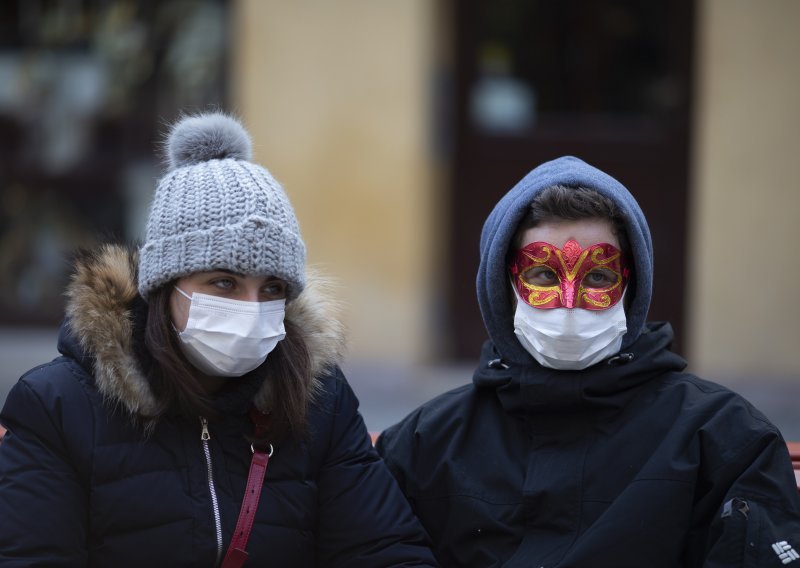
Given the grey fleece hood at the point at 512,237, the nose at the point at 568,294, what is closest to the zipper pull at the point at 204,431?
the grey fleece hood at the point at 512,237

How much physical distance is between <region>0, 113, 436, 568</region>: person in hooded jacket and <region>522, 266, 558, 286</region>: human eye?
0.56 m

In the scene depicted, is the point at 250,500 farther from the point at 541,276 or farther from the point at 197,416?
the point at 541,276

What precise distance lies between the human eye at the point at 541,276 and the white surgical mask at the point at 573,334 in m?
0.06

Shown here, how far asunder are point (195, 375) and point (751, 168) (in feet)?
15.5

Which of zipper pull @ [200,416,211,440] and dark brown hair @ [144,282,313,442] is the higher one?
dark brown hair @ [144,282,313,442]

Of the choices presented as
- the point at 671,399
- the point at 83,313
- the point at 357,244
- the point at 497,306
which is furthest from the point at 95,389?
the point at 357,244

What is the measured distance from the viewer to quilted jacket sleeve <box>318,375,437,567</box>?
3020 mm

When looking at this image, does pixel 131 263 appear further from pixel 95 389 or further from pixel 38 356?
pixel 38 356

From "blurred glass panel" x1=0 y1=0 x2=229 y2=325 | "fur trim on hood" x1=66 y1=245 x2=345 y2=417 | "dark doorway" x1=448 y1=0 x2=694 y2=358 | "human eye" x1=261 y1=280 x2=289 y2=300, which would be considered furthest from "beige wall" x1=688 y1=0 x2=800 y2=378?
"human eye" x1=261 y1=280 x2=289 y2=300

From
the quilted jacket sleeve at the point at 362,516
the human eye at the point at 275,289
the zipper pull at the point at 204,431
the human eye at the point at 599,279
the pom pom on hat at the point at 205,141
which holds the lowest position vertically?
the quilted jacket sleeve at the point at 362,516

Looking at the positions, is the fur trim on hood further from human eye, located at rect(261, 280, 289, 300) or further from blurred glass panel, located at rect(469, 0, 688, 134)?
blurred glass panel, located at rect(469, 0, 688, 134)

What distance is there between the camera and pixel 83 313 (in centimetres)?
292

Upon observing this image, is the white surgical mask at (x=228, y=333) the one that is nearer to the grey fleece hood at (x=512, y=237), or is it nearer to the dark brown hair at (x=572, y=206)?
the grey fleece hood at (x=512, y=237)

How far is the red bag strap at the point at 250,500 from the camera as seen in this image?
286 cm
